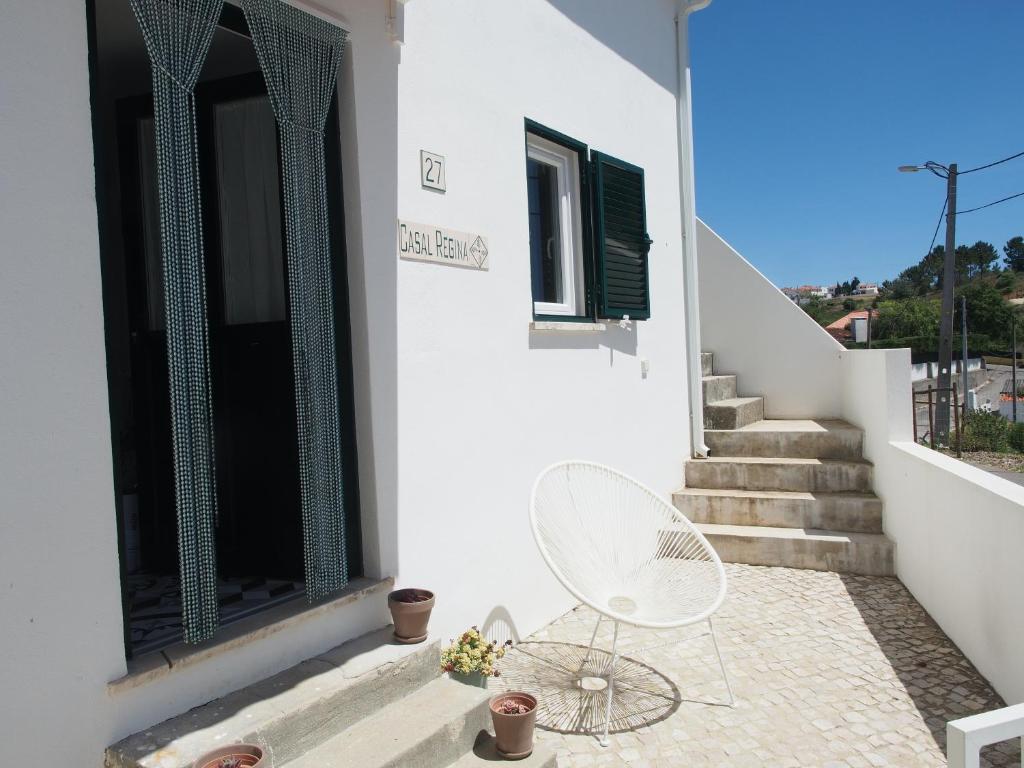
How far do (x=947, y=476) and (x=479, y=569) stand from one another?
262 centimetres

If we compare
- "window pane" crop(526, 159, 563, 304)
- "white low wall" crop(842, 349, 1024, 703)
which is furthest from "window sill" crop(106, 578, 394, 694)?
"white low wall" crop(842, 349, 1024, 703)

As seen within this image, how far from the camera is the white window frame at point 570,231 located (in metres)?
4.84

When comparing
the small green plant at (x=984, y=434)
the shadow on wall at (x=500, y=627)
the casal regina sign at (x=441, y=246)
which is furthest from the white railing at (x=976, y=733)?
the small green plant at (x=984, y=434)

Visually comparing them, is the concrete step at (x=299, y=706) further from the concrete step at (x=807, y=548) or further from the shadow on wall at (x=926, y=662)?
the concrete step at (x=807, y=548)

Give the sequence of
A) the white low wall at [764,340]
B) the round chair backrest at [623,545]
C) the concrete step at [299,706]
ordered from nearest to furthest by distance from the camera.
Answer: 1. the concrete step at [299,706]
2. the round chair backrest at [623,545]
3. the white low wall at [764,340]

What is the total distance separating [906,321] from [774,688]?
170 feet

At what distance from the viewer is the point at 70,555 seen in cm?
201

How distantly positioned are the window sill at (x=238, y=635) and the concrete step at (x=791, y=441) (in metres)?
4.19

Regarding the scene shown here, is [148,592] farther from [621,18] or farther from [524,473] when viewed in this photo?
[621,18]

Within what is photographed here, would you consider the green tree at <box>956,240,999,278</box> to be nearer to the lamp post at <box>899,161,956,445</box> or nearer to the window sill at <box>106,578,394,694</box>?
the lamp post at <box>899,161,956,445</box>

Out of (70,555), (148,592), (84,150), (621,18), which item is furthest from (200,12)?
(621,18)

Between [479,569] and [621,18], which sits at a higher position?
[621,18]

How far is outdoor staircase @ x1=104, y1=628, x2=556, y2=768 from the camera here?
7.04ft

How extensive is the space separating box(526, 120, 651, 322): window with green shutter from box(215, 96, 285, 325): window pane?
167 cm
